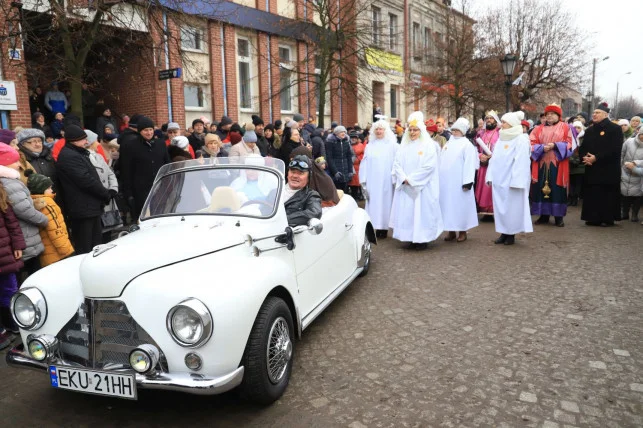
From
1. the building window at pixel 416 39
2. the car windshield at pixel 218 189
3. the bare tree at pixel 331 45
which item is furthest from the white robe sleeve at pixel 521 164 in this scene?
the building window at pixel 416 39

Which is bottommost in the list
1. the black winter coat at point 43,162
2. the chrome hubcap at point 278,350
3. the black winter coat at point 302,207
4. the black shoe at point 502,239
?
the black shoe at point 502,239

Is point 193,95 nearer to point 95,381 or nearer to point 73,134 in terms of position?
point 73,134

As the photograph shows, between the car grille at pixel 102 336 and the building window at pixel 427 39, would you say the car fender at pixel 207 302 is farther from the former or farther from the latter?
the building window at pixel 427 39

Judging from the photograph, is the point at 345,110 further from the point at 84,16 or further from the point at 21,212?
the point at 21,212

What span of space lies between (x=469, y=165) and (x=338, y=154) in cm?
407

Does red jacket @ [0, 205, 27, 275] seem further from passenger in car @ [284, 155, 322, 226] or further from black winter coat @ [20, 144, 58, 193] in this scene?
passenger in car @ [284, 155, 322, 226]

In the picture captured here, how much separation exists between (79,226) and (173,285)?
3.66 metres

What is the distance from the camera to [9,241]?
4.64 meters

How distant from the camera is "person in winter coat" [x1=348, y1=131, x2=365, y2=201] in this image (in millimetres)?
13812

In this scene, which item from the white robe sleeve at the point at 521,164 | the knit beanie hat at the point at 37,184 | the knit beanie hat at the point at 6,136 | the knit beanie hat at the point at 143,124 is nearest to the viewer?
the knit beanie hat at the point at 37,184

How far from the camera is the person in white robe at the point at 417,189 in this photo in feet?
26.2

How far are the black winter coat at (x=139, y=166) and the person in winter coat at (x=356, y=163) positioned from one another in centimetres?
731

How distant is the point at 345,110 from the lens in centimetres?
2397

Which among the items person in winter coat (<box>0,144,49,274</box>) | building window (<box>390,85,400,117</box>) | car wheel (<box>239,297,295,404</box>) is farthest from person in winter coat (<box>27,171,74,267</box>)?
building window (<box>390,85,400,117</box>)
